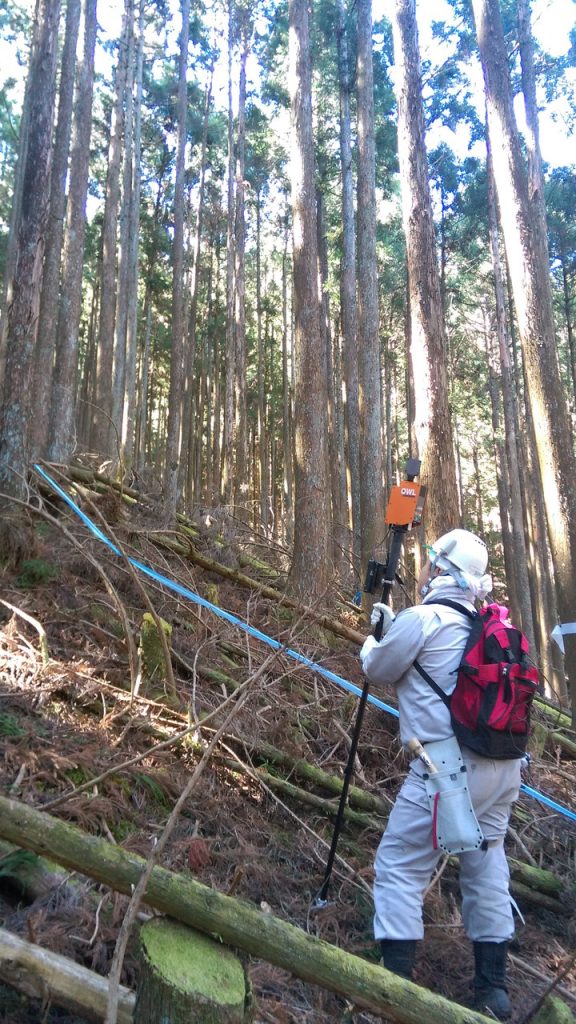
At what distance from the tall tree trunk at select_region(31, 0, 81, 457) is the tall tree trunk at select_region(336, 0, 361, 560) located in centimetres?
593

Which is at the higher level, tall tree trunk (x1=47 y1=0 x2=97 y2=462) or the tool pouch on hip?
tall tree trunk (x1=47 y1=0 x2=97 y2=462)

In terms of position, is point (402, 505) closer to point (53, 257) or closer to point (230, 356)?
point (53, 257)

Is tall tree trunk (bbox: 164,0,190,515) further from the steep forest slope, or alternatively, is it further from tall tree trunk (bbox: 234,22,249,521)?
the steep forest slope

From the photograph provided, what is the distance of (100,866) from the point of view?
2096 millimetres

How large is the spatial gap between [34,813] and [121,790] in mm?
1984

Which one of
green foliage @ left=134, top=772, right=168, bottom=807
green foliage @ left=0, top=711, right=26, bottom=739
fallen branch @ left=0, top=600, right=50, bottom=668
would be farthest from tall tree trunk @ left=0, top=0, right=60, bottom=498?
green foliage @ left=134, top=772, right=168, bottom=807

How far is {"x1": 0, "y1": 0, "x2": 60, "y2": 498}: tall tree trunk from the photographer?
6.14 metres

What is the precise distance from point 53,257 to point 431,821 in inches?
421

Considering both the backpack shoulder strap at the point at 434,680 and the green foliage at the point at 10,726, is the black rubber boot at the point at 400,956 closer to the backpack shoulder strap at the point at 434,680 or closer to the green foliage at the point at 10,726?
the backpack shoulder strap at the point at 434,680

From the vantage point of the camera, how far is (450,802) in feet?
10.7

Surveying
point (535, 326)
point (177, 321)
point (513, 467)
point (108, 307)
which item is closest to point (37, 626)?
point (535, 326)

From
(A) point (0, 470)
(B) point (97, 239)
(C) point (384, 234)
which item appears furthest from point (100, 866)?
(B) point (97, 239)

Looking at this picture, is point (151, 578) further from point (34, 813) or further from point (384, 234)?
point (384, 234)

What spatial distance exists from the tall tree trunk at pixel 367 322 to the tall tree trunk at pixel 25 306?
5.44 metres
